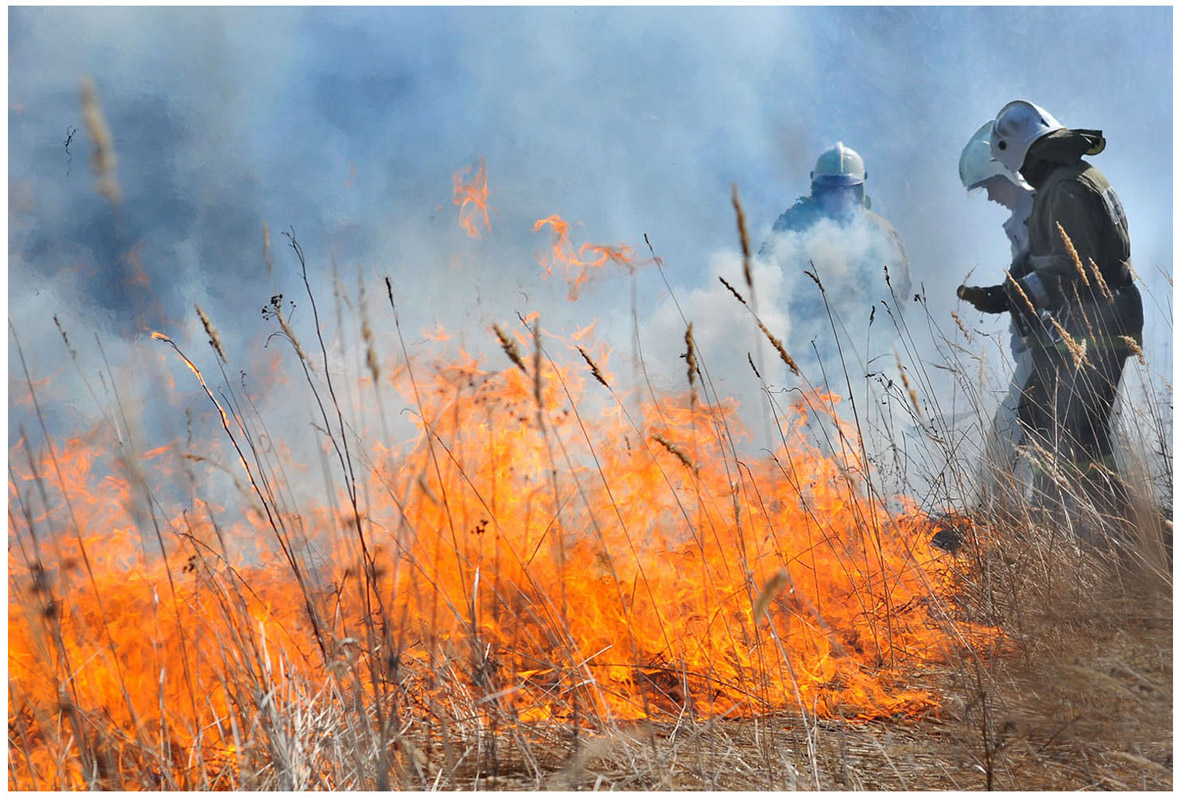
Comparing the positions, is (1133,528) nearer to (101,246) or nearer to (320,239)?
(320,239)

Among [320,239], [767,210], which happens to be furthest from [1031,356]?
[320,239]

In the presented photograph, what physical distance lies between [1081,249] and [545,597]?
1.90 meters

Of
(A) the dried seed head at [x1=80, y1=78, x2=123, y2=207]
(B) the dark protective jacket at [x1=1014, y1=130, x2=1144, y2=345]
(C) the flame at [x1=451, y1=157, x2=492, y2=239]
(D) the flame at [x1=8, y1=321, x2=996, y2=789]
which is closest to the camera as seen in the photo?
(A) the dried seed head at [x1=80, y1=78, x2=123, y2=207]

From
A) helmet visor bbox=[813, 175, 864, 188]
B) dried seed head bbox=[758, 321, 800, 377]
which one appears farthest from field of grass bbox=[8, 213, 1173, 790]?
helmet visor bbox=[813, 175, 864, 188]

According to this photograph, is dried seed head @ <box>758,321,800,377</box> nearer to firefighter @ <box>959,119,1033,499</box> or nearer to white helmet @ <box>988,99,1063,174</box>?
firefighter @ <box>959,119,1033,499</box>

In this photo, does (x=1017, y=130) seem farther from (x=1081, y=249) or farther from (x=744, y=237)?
(x=744, y=237)

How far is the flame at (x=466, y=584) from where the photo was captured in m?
1.43

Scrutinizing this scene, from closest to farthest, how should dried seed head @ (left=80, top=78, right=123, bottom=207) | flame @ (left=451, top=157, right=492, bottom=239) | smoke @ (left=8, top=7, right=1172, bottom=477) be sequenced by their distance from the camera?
dried seed head @ (left=80, top=78, right=123, bottom=207)
smoke @ (left=8, top=7, right=1172, bottom=477)
flame @ (left=451, top=157, right=492, bottom=239)

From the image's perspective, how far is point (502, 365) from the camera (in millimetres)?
2156

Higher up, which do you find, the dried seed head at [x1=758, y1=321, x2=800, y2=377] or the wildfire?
the dried seed head at [x1=758, y1=321, x2=800, y2=377]

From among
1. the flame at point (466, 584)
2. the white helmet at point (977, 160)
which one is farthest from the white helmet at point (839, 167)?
the flame at point (466, 584)

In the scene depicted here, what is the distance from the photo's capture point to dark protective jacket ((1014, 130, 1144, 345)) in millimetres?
2389

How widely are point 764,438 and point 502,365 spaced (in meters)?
0.72

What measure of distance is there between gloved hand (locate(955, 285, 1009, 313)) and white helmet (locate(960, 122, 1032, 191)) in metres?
0.30
